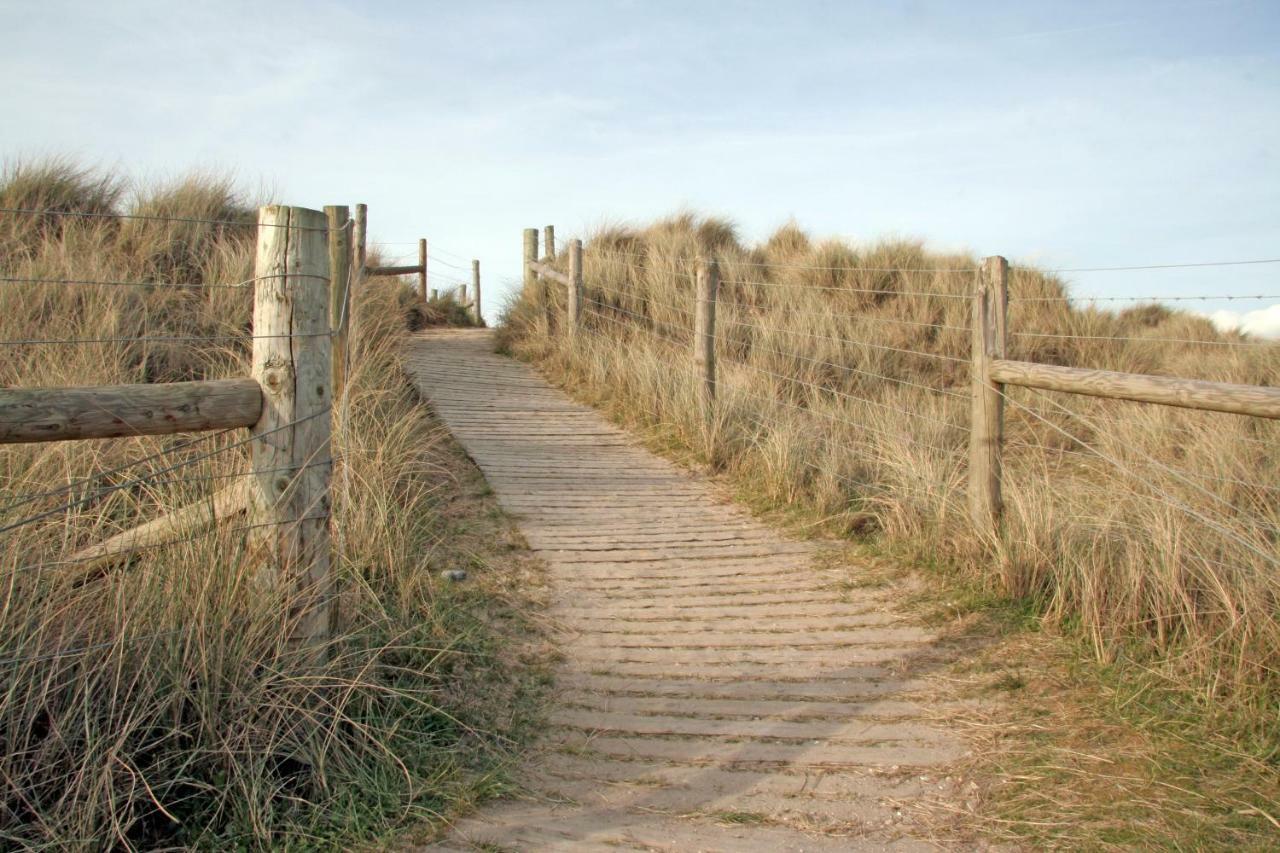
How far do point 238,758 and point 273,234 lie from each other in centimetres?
173

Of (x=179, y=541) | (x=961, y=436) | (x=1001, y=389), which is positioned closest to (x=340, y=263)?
(x=179, y=541)

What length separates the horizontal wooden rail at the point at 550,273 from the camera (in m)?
13.0

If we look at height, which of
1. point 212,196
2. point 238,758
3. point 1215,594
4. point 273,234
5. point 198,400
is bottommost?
point 238,758

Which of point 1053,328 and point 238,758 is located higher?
point 1053,328

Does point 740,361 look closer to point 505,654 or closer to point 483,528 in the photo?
point 483,528

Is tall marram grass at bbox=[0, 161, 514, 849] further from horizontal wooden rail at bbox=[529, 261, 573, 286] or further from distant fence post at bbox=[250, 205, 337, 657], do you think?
horizontal wooden rail at bbox=[529, 261, 573, 286]

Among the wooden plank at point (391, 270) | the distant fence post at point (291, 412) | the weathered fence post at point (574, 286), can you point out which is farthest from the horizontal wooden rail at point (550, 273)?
the distant fence post at point (291, 412)

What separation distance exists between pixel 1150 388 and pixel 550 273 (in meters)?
10.1

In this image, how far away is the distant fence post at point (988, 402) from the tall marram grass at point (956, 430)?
0.37 feet

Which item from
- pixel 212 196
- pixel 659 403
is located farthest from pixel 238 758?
pixel 212 196

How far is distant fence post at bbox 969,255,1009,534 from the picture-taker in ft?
17.4

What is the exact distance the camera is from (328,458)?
3424mm

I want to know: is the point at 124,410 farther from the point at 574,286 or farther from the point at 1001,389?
the point at 574,286

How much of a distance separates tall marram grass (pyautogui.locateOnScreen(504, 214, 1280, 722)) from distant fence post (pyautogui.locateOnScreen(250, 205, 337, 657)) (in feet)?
11.0
